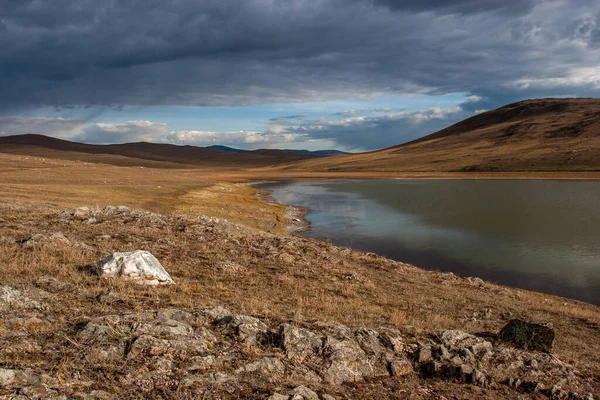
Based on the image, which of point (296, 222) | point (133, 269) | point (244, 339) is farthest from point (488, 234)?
point (244, 339)

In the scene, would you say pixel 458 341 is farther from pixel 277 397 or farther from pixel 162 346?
pixel 162 346

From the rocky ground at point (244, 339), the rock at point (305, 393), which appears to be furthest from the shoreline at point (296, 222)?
the rock at point (305, 393)

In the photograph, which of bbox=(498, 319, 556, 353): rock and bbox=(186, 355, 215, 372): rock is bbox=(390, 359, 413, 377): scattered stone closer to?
bbox=(498, 319, 556, 353): rock

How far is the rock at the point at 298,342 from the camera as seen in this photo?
8242 millimetres

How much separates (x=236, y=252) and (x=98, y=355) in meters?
12.4

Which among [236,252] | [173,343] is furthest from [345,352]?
[236,252]

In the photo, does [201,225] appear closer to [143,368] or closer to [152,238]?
[152,238]

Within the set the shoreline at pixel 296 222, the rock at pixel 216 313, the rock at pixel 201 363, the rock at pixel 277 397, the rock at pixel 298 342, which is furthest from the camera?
the shoreline at pixel 296 222

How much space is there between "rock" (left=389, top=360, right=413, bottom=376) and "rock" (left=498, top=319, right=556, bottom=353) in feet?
11.4

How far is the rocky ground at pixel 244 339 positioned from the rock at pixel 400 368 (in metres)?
0.03

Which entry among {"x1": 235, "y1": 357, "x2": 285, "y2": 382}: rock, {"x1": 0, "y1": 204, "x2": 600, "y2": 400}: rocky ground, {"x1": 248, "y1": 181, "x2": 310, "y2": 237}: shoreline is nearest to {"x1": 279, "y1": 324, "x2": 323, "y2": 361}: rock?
{"x1": 0, "y1": 204, "x2": 600, "y2": 400}: rocky ground

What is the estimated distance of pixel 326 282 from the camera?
17219mm

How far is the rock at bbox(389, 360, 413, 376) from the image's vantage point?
8.60 metres

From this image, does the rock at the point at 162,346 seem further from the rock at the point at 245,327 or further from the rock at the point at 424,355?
the rock at the point at 424,355
